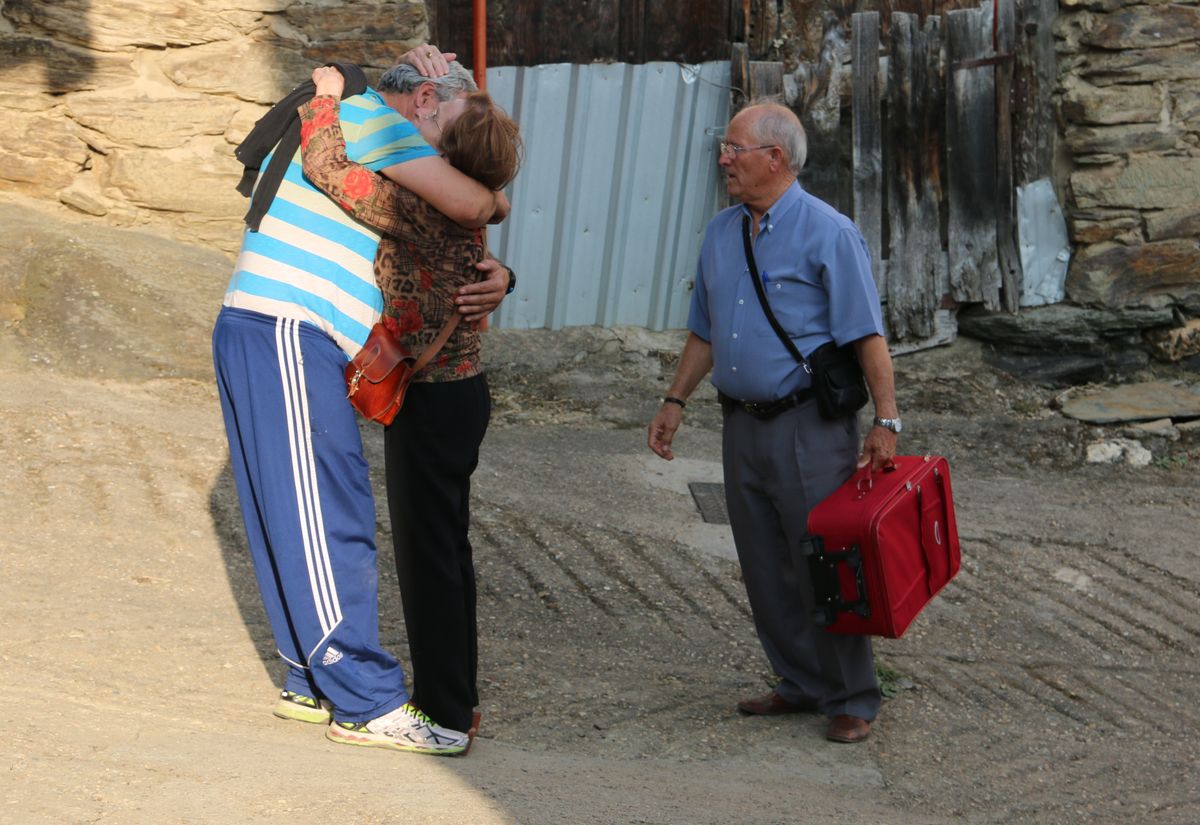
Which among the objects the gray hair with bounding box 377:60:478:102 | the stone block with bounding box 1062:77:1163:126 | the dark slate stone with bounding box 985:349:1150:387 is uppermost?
the gray hair with bounding box 377:60:478:102

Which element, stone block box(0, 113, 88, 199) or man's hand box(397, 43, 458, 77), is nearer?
man's hand box(397, 43, 458, 77)

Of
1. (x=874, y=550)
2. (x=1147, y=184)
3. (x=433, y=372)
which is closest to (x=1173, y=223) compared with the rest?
(x=1147, y=184)

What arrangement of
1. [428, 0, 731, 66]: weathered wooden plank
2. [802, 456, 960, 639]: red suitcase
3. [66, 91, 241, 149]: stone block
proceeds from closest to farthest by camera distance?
[802, 456, 960, 639]: red suitcase
[66, 91, 241, 149]: stone block
[428, 0, 731, 66]: weathered wooden plank

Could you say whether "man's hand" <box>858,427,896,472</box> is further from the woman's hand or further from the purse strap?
the woman's hand

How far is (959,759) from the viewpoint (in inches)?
157

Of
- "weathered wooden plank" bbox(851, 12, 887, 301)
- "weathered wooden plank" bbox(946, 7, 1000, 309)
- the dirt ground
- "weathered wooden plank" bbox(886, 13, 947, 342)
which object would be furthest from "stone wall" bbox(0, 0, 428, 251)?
"weathered wooden plank" bbox(946, 7, 1000, 309)

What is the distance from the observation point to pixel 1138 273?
772cm

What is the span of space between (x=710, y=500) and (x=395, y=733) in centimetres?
273

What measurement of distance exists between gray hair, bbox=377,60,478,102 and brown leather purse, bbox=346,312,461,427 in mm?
→ 545

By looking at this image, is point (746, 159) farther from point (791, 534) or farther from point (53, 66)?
point (53, 66)

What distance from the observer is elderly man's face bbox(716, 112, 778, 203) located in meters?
3.86

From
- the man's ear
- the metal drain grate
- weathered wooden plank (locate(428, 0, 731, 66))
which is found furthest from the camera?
weathered wooden plank (locate(428, 0, 731, 66))

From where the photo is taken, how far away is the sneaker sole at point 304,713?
11.7ft

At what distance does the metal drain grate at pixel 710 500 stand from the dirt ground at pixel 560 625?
7cm
